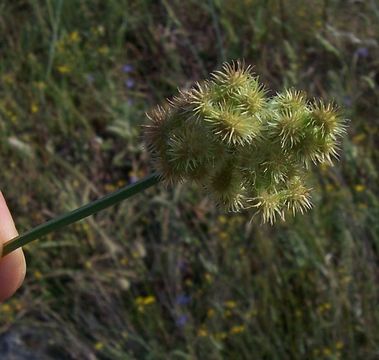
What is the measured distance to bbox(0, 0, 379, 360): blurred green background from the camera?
222 cm

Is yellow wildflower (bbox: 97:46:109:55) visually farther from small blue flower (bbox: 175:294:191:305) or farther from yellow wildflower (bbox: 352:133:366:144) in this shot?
small blue flower (bbox: 175:294:191:305)

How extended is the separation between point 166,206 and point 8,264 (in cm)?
148

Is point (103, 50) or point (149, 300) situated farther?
point (103, 50)

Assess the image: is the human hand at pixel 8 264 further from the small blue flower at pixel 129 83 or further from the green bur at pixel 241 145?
the small blue flower at pixel 129 83

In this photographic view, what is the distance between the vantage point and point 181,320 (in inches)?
88.7

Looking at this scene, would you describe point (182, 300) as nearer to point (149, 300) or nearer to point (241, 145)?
point (149, 300)

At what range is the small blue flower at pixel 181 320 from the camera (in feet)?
7.37

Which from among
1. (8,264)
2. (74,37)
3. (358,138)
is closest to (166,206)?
(358,138)

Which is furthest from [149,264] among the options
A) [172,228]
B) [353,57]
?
[353,57]

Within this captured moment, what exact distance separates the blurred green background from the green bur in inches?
57.4

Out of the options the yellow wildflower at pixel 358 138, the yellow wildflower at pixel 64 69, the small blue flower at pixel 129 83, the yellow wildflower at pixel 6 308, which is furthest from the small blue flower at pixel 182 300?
the yellow wildflower at pixel 64 69

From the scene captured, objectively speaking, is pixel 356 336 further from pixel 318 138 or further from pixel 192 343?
pixel 318 138

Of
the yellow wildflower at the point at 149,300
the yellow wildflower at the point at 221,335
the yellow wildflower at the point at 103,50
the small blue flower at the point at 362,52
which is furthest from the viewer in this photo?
the yellow wildflower at the point at 103,50

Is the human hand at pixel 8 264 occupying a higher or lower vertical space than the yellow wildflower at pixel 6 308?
higher
